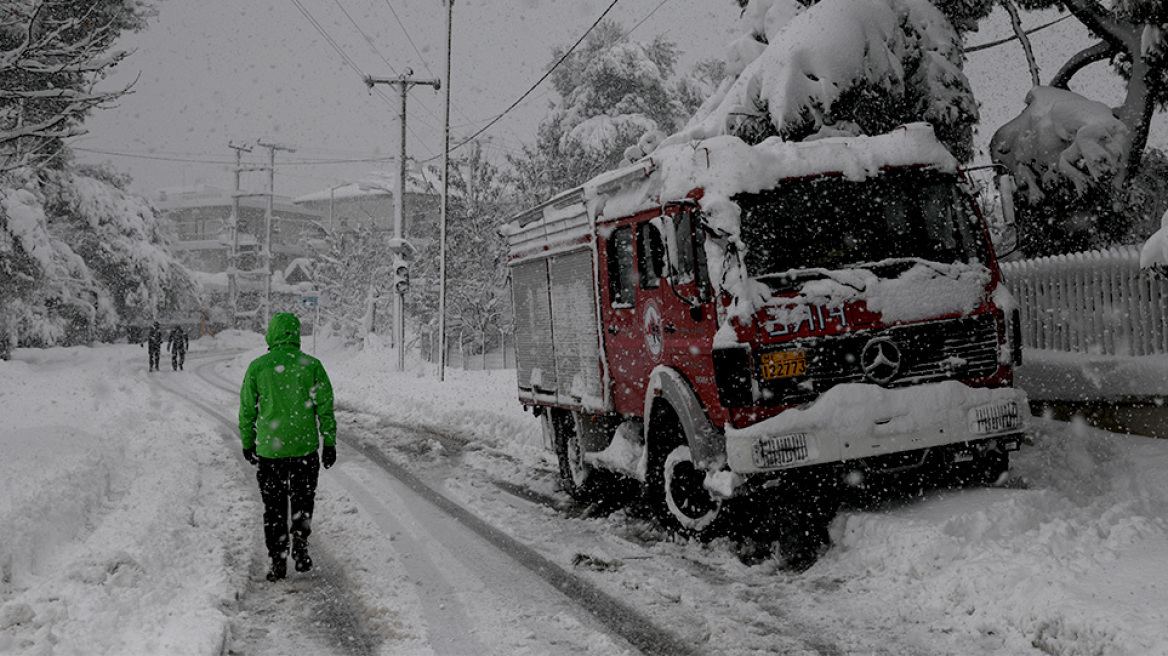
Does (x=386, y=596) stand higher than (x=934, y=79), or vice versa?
(x=934, y=79)

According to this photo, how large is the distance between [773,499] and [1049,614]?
229 cm

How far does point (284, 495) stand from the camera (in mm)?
6957

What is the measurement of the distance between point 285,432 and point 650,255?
3059 millimetres

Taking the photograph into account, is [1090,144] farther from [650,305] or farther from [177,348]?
[177,348]

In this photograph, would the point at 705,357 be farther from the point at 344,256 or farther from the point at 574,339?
the point at 344,256

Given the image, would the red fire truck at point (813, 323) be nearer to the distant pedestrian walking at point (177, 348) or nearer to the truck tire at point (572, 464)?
the truck tire at point (572, 464)

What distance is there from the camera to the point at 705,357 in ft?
22.4

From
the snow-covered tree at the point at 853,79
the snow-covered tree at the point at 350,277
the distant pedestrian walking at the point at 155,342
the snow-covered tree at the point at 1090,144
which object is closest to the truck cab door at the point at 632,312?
the snow-covered tree at the point at 853,79

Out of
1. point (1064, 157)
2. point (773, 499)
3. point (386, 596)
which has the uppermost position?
point (1064, 157)

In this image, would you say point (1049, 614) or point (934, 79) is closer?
point (1049, 614)

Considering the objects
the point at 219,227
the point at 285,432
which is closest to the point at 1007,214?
the point at 285,432

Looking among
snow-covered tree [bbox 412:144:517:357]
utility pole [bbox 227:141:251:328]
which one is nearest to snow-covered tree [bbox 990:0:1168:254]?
snow-covered tree [bbox 412:144:517:357]

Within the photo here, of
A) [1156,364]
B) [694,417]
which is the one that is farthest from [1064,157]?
[694,417]

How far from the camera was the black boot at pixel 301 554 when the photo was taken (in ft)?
22.4
